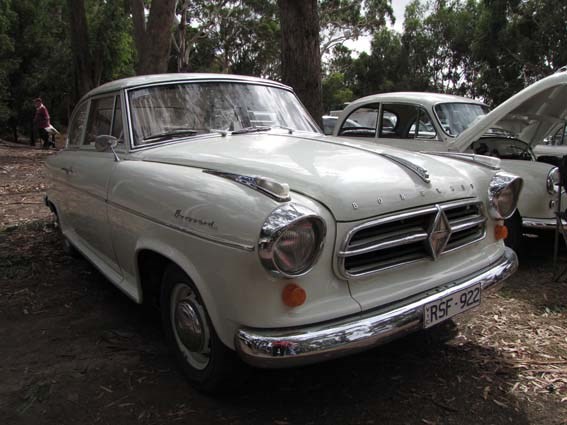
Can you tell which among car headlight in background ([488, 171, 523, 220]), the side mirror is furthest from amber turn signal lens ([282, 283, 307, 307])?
the side mirror

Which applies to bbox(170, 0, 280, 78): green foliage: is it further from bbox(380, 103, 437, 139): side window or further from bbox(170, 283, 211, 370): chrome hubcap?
bbox(170, 283, 211, 370): chrome hubcap

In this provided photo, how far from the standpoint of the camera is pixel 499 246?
3.09 meters

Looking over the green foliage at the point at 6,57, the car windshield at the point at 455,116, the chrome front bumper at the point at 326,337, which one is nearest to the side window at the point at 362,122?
the car windshield at the point at 455,116

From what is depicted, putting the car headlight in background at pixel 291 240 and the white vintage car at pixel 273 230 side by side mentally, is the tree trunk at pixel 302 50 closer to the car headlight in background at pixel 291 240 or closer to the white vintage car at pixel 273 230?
the white vintage car at pixel 273 230

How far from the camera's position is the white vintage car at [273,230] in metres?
2.18

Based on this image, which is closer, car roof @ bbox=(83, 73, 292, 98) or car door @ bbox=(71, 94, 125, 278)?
car door @ bbox=(71, 94, 125, 278)

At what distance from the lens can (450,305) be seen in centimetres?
255

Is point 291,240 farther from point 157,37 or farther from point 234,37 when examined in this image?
point 234,37

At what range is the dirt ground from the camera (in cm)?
254

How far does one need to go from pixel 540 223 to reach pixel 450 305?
99.7 inches

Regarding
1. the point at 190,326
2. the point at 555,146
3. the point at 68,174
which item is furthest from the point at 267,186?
the point at 555,146

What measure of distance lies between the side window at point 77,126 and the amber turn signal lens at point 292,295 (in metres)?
3.00

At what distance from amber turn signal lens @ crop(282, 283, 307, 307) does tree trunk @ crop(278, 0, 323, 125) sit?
Answer: 4.47m

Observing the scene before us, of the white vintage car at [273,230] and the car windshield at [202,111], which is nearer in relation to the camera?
the white vintage car at [273,230]
